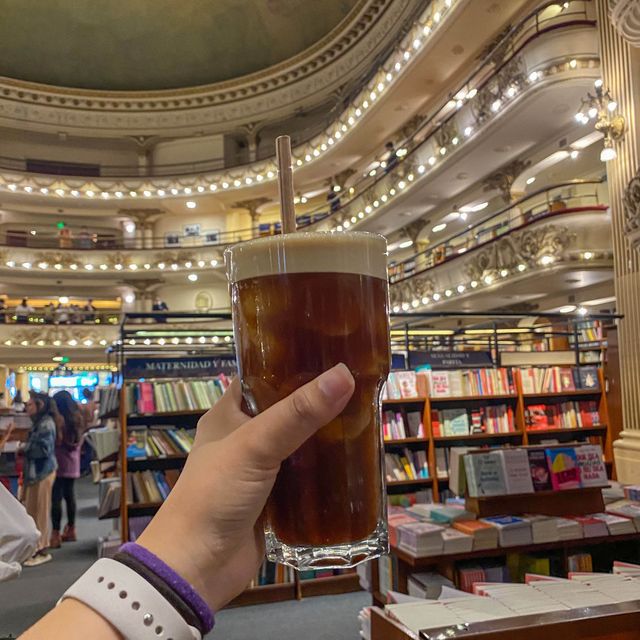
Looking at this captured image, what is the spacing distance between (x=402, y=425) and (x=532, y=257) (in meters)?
6.21

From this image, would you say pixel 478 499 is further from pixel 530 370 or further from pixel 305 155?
pixel 305 155

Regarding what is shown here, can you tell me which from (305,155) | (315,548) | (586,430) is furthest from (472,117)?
(315,548)

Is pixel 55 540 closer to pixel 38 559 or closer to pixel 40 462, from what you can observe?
pixel 38 559

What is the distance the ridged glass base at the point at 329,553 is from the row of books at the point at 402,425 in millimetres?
4238

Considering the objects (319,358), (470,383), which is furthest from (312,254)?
(470,383)

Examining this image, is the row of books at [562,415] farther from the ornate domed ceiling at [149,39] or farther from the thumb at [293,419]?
the ornate domed ceiling at [149,39]

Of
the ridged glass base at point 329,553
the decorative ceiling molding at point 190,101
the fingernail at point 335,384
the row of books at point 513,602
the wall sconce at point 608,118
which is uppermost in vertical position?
→ the decorative ceiling molding at point 190,101

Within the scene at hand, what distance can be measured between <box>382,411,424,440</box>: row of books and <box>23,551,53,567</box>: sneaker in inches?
124

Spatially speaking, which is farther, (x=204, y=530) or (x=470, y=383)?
(x=470, y=383)

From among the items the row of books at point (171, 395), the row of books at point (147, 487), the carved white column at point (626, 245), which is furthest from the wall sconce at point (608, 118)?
the row of books at point (147, 487)

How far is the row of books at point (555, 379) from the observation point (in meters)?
5.62

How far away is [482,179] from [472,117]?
89.1 inches

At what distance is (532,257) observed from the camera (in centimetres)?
1029

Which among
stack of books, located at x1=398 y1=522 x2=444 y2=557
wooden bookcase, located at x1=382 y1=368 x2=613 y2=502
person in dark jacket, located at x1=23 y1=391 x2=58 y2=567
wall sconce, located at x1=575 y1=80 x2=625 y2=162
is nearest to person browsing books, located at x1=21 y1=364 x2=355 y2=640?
stack of books, located at x1=398 y1=522 x2=444 y2=557
